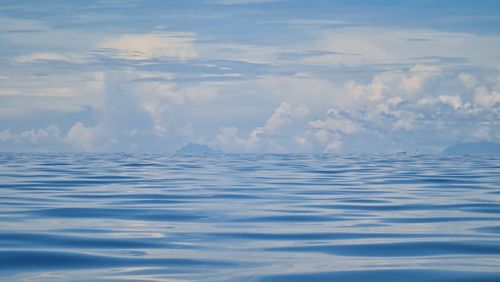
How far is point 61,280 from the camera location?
884 cm

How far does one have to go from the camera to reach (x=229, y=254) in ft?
35.9

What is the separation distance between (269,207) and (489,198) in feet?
24.9

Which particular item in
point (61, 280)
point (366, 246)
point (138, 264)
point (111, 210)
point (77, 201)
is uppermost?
point (77, 201)

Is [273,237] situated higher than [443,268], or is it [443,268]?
[273,237]

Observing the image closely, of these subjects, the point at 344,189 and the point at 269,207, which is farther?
the point at 344,189

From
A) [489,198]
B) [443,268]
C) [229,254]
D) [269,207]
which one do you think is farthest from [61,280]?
[489,198]

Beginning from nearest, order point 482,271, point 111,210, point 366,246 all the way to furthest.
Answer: point 482,271, point 366,246, point 111,210

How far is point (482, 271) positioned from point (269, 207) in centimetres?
979

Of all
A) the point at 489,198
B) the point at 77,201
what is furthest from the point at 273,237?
the point at 489,198

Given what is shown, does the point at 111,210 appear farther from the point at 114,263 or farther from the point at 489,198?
the point at 489,198

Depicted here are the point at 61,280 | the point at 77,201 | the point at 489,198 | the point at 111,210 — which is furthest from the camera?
the point at 489,198

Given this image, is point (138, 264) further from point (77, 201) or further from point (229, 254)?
point (77, 201)

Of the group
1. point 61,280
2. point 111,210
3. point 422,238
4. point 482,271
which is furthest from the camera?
point 111,210

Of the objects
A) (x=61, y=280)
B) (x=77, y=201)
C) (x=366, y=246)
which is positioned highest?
(x=77, y=201)
